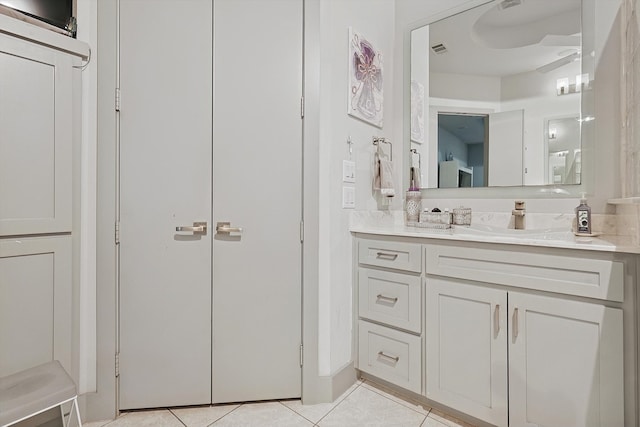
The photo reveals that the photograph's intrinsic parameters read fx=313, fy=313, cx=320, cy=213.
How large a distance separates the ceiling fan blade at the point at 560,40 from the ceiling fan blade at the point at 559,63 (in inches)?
2.4

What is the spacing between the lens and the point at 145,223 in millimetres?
1648

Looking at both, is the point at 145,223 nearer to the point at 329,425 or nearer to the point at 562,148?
the point at 329,425

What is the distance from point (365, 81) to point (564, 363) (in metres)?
1.86

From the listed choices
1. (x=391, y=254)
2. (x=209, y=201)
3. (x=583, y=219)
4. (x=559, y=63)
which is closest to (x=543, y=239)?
(x=583, y=219)

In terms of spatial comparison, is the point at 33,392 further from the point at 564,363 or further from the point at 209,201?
the point at 564,363

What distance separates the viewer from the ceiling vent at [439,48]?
7.34 feet

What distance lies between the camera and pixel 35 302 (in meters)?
1.41

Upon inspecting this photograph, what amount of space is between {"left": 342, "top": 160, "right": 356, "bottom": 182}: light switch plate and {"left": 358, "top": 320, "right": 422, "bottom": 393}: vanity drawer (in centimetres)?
90

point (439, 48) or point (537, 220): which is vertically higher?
point (439, 48)

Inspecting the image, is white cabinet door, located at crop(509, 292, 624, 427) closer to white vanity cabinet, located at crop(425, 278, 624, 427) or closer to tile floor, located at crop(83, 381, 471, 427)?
white vanity cabinet, located at crop(425, 278, 624, 427)

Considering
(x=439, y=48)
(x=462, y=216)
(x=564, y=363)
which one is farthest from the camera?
(x=439, y=48)

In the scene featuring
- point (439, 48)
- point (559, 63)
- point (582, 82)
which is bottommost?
point (582, 82)

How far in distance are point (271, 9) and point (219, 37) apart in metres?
0.33

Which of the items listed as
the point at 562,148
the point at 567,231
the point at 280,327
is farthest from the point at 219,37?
the point at 567,231
